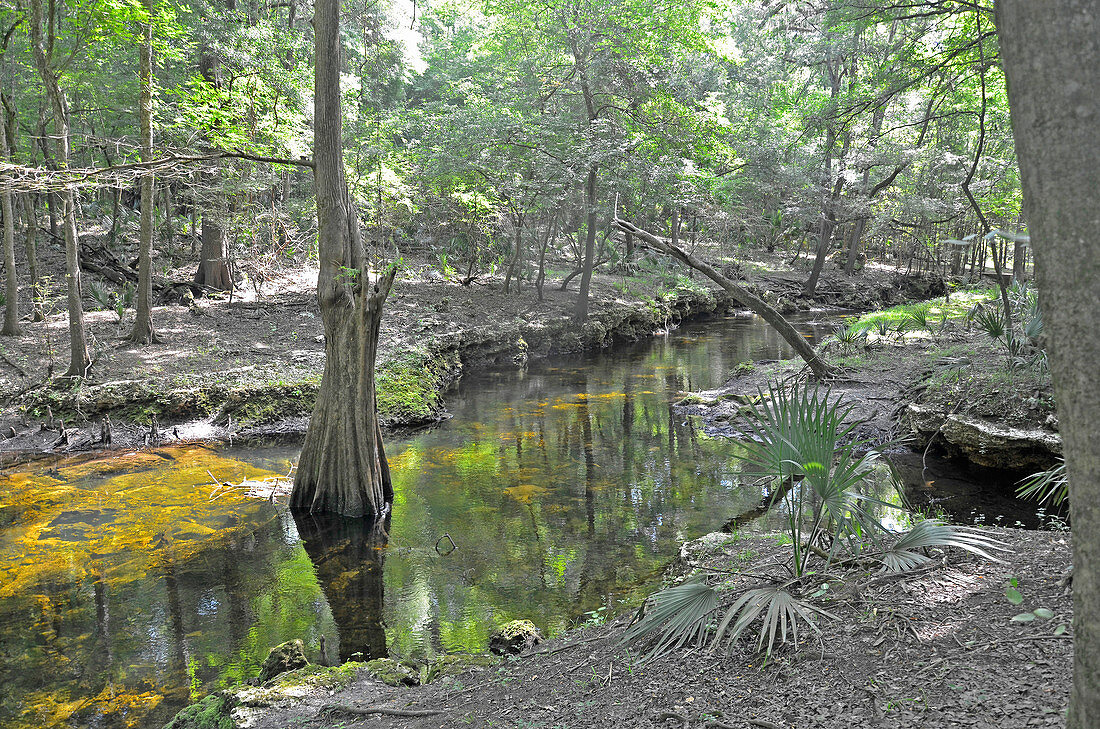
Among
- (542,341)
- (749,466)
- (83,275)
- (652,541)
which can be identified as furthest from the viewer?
(542,341)

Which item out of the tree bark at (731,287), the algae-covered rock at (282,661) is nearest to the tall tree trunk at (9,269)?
the tree bark at (731,287)

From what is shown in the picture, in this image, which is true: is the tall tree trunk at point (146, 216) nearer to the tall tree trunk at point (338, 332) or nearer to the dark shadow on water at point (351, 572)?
the tall tree trunk at point (338, 332)

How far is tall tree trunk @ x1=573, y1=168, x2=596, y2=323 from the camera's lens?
20.1 metres

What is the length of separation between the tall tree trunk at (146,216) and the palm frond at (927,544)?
1319cm

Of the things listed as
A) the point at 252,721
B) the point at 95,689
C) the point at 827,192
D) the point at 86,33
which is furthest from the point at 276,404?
the point at 827,192

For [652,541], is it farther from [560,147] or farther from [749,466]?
[560,147]

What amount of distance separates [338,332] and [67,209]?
6750 mm

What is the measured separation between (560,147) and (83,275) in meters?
13.6

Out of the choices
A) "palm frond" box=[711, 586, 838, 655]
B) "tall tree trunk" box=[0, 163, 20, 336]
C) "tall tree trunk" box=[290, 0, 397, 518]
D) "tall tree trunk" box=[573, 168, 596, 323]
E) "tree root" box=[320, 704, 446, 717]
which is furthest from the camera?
"tall tree trunk" box=[573, 168, 596, 323]

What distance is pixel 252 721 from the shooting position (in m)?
4.43

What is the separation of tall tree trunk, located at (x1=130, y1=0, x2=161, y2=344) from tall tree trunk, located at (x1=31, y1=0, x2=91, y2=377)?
128 centimetres

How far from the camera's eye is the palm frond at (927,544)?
4.16 metres

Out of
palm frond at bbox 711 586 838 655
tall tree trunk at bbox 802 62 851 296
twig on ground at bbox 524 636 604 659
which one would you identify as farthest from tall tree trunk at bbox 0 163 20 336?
tall tree trunk at bbox 802 62 851 296

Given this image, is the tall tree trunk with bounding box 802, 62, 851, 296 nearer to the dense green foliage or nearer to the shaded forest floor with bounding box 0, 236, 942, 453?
the dense green foliage
